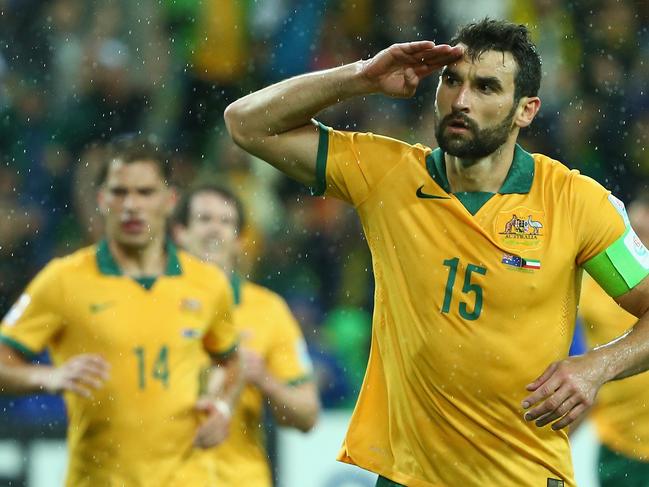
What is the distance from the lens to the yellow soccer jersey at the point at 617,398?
7117 millimetres

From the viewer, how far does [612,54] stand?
10.3m

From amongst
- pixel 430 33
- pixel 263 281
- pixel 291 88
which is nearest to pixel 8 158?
pixel 263 281

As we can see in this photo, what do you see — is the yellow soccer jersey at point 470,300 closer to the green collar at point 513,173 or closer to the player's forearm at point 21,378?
the green collar at point 513,173

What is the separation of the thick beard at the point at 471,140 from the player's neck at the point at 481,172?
0.05 metres

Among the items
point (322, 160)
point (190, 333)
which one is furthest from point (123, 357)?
point (322, 160)

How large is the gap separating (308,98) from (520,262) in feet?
2.90

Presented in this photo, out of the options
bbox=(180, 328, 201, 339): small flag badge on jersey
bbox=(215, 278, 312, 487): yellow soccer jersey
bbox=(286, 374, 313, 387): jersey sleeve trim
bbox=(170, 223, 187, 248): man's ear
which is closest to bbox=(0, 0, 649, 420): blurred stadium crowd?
bbox=(170, 223, 187, 248): man's ear

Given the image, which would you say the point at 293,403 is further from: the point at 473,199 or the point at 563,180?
the point at 563,180

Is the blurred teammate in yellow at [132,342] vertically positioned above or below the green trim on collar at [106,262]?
below

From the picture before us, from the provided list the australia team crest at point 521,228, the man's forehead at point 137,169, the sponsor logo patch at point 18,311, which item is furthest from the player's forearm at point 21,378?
the australia team crest at point 521,228

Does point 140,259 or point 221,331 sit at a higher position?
point 140,259

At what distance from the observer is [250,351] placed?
24.5ft

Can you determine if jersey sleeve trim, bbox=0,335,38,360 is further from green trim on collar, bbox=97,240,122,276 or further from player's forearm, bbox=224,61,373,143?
player's forearm, bbox=224,61,373,143

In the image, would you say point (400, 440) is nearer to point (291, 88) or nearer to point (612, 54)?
point (291, 88)
